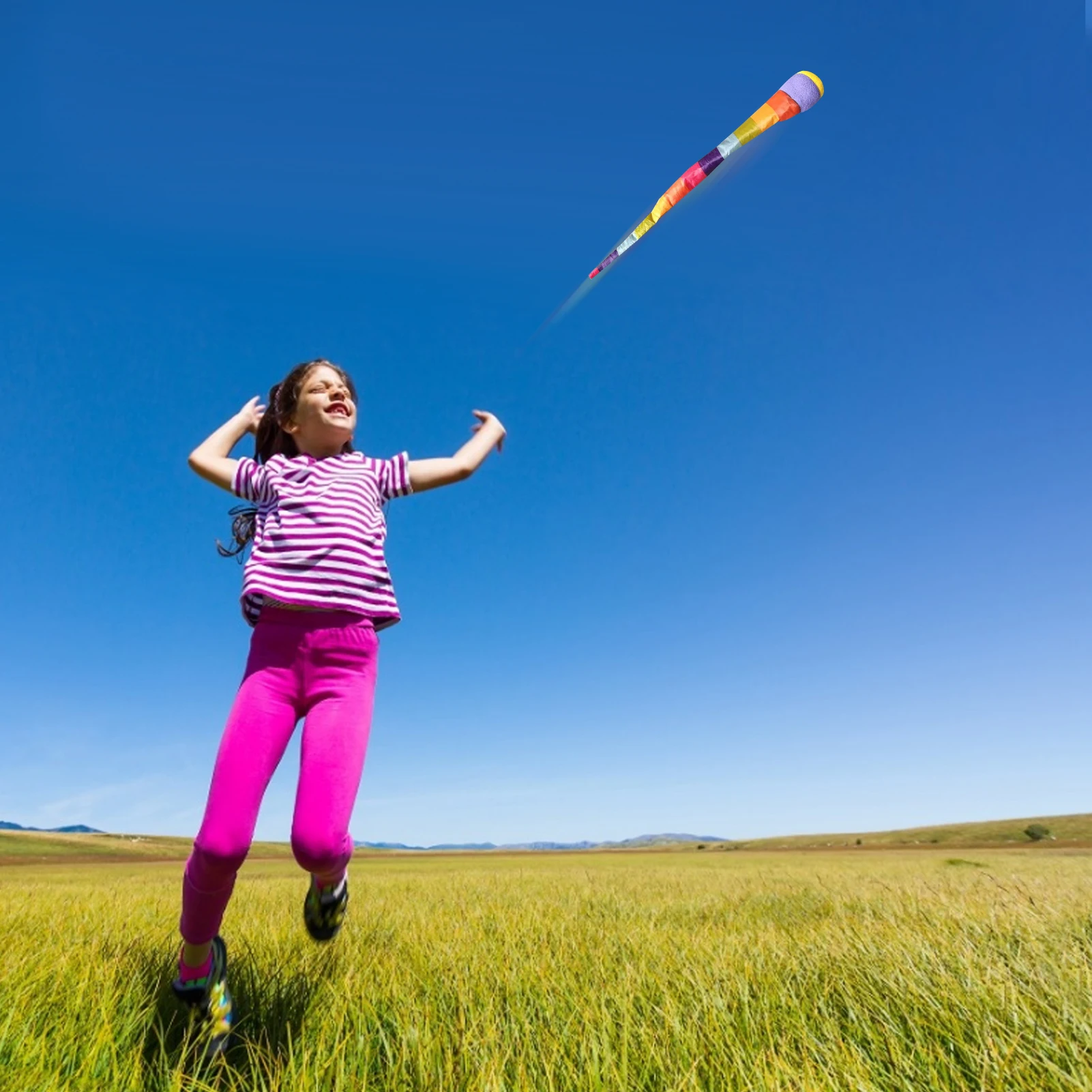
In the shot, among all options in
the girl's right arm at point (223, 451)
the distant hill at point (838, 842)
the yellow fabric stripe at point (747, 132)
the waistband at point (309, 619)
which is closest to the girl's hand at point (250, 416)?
the girl's right arm at point (223, 451)

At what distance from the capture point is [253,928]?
15.7 ft

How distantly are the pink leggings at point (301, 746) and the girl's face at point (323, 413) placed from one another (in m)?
1.00

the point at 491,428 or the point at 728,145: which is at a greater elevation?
the point at 728,145

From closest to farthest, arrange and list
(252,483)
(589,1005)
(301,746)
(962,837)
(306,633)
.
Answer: (589,1005) < (301,746) < (306,633) < (252,483) < (962,837)

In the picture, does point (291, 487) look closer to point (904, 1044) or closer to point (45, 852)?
point (904, 1044)

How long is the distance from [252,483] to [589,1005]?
261 centimetres

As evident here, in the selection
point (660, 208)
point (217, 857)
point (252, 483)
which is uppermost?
point (660, 208)

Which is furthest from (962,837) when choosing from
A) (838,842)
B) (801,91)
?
(801,91)

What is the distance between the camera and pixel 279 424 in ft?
12.7

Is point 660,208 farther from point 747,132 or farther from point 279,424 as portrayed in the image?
point 279,424

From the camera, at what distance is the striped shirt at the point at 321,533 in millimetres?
3072

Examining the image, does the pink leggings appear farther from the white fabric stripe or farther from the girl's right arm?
the white fabric stripe

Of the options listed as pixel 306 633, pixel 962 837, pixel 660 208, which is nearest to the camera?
pixel 306 633

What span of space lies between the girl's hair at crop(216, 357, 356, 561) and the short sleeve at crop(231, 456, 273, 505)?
183 millimetres
